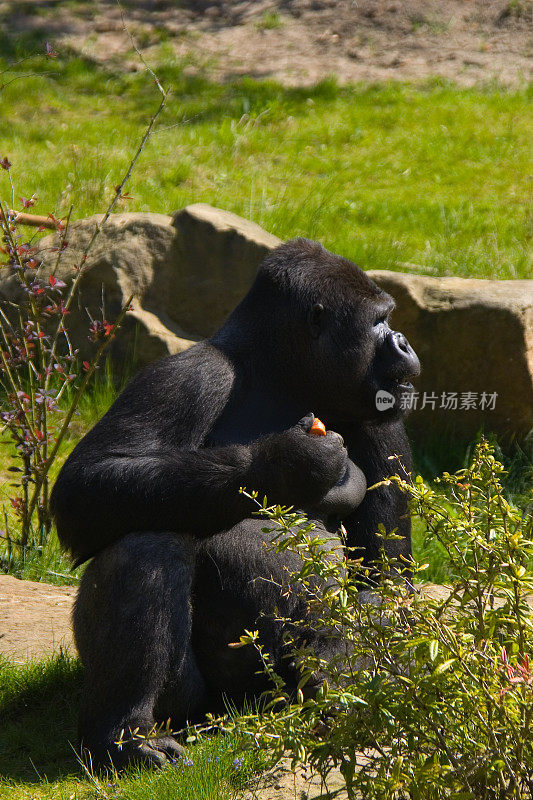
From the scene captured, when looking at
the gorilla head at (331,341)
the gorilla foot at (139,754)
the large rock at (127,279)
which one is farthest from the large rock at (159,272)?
the gorilla foot at (139,754)

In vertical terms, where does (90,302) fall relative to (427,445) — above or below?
above

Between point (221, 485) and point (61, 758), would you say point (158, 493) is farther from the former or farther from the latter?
point (61, 758)

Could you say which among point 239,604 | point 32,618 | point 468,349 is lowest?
point 32,618

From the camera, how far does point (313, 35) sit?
1249 centimetres

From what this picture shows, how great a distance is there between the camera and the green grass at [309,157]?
8.09 meters

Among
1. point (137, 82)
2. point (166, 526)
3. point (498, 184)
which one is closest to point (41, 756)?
point (166, 526)

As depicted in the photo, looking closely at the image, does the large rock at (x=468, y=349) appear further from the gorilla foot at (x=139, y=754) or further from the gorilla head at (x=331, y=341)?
the gorilla foot at (x=139, y=754)

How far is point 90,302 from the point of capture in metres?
6.65

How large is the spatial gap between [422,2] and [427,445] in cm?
822

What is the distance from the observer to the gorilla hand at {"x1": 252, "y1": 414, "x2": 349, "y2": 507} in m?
3.29

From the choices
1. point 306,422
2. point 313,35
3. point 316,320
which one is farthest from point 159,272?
point 313,35

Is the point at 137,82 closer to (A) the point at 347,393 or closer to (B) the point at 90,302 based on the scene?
(B) the point at 90,302

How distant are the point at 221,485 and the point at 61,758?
1111mm

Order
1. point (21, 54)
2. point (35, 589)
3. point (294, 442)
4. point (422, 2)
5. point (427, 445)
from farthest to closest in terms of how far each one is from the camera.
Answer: point (422, 2), point (21, 54), point (427, 445), point (35, 589), point (294, 442)
